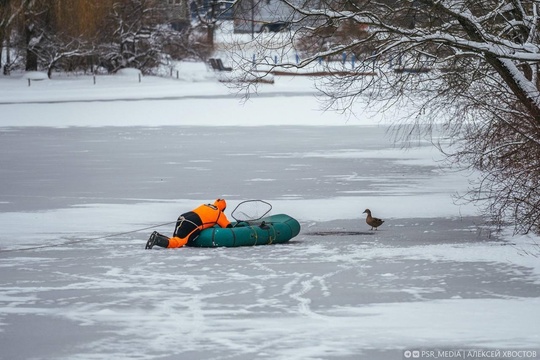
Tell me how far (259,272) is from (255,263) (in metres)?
0.59

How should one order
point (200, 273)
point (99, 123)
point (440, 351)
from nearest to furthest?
point (440, 351)
point (200, 273)
point (99, 123)

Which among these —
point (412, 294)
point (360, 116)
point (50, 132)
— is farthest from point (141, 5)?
point (412, 294)

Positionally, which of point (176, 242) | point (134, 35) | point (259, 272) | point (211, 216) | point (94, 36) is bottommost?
point (259, 272)

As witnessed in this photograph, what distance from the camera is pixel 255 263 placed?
12289mm

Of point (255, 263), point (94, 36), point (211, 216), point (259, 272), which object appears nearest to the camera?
point (259, 272)

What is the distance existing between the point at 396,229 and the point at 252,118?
2338 centimetres

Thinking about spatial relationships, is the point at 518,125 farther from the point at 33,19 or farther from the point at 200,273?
the point at 33,19

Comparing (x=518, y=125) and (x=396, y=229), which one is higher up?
(x=518, y=125)

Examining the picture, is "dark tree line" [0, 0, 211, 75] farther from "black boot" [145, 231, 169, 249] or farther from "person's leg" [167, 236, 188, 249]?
"black boot" [145, 231, 169, 249]

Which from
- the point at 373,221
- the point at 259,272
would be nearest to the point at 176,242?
the point at 259,272

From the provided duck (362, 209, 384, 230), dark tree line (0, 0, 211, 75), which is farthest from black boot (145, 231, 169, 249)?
dark tree line (0, 0, 211, 75)

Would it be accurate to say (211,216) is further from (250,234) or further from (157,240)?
(157,240)

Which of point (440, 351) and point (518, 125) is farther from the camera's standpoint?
point (518, 125)

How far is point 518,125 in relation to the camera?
1352 cm
